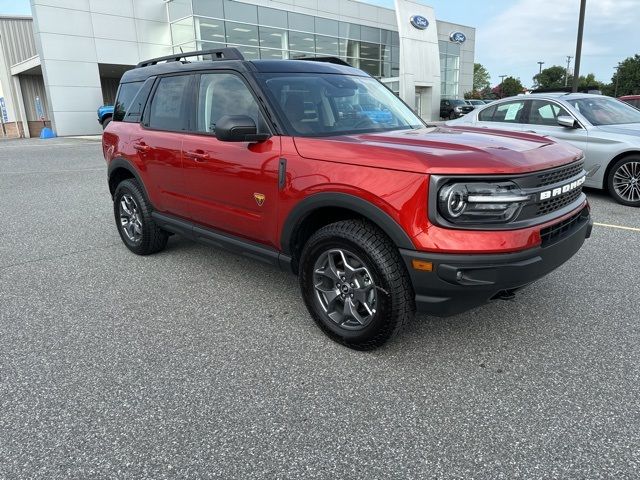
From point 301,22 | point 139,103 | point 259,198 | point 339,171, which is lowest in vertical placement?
point 259,198

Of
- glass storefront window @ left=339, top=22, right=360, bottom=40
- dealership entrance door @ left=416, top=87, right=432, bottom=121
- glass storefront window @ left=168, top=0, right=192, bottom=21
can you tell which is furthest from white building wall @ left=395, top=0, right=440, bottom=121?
A: glass storefront window @ left=168, top=0, right=192, bottom=21

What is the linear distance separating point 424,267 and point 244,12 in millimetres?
29836

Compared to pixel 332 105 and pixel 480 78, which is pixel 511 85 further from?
pixel 332 105

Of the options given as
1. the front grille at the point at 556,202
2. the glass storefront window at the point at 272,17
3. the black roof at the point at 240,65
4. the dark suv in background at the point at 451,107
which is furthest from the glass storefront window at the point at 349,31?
the front grille at the point at 556,202

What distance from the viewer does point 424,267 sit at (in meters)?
2.59

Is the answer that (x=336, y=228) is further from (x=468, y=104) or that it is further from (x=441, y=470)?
(x=468, y=104)

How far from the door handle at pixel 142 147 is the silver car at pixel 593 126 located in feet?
12.6

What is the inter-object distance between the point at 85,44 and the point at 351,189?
1176 inches

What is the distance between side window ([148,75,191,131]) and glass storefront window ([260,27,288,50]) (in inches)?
1080

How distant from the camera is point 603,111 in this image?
768 centimetres

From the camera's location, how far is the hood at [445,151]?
256 centimetres

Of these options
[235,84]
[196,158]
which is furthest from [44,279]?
[235,84]

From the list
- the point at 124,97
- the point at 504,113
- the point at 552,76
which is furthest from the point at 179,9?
the point at 552,76

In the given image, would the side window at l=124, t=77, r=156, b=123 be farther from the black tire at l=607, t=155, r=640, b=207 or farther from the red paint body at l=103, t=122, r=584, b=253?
the black tire at l=607, t=155, r=640, b=207
